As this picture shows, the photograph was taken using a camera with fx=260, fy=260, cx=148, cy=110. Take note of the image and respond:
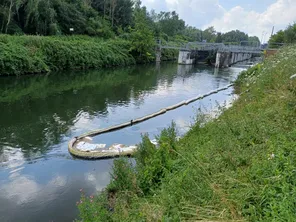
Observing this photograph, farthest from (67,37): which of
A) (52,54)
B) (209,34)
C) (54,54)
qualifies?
(209,34)

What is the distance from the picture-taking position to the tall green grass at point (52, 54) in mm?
22656

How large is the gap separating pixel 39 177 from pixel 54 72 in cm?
2149

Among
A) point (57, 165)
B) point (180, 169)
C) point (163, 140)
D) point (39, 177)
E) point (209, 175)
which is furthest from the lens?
point (57, 165)

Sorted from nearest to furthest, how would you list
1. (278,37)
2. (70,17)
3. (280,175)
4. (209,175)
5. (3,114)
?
(280,175), (209,175), (3,114), (70,17), (278,37)

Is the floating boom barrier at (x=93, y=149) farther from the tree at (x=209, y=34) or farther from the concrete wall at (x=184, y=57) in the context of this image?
the tree at (x=209, y=34)

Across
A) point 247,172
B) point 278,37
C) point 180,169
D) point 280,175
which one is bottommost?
point 180,169

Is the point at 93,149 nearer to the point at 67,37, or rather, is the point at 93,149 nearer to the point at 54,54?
the point at 54,54

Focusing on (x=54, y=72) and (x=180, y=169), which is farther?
(x=54, y=72)

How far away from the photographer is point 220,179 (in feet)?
12.9

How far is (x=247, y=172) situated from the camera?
3.75 meters

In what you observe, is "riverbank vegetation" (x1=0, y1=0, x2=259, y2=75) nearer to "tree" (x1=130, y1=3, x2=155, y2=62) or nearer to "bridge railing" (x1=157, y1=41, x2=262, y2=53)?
"tree" (x1=130, y1=3, x2=155, y2=62)

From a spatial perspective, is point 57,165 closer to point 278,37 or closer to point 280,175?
point 280,175

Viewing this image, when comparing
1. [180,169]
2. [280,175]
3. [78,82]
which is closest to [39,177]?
[180,169]

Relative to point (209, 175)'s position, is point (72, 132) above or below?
below
